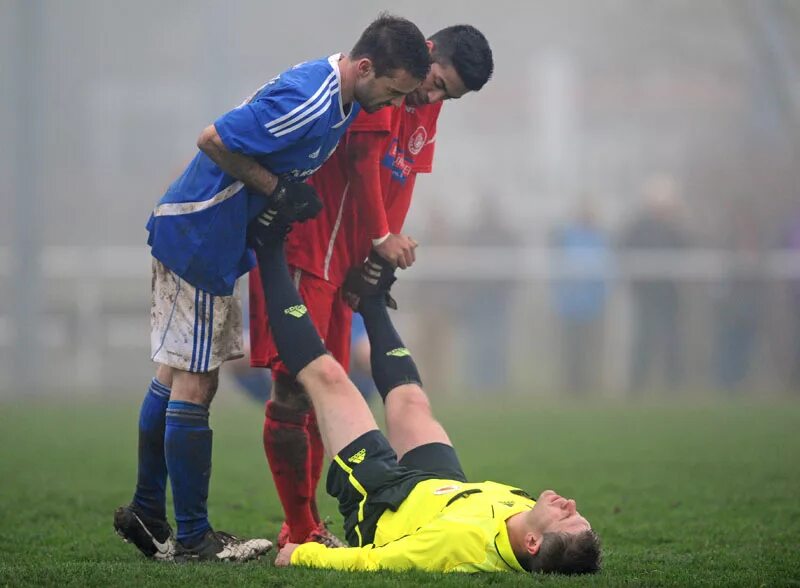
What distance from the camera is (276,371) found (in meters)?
5.40

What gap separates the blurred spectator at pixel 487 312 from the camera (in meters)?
16.5

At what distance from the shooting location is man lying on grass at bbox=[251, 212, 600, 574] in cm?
438

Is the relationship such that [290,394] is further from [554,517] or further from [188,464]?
[554,517]

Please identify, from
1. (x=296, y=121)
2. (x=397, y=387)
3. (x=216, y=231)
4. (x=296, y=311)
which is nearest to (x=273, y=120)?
(x=296, y=121)

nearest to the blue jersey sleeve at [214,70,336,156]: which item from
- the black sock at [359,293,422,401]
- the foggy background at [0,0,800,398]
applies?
the black sock at [359,293,422,401]

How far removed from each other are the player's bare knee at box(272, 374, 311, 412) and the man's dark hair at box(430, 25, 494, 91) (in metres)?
1.38

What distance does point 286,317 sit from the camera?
505cm

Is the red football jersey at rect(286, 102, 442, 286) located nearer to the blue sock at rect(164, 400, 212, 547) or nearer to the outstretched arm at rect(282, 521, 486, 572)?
the blue sock at rect(164, 400, 212, 547)

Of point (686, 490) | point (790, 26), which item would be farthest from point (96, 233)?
point (686, 490)

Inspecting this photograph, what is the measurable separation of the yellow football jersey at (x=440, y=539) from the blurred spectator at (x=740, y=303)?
12254 mm

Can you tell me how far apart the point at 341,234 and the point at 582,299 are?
36.6ft

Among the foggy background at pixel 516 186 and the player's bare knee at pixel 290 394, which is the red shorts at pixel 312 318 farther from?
the foggy background at pixel 516 186

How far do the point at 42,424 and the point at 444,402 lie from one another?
15.3 feet

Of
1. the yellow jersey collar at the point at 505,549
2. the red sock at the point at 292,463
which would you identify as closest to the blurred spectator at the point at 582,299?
the red sock at the point at 292,463
